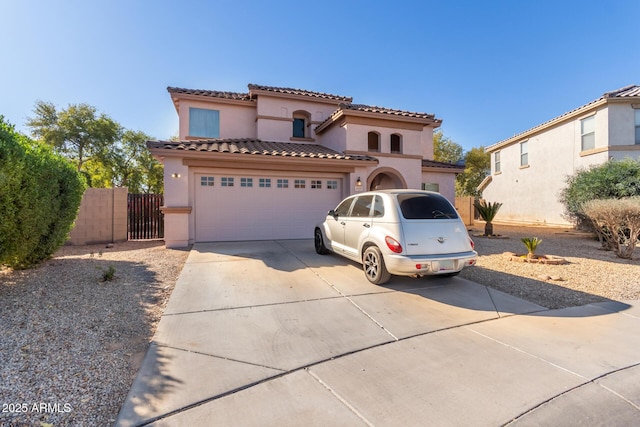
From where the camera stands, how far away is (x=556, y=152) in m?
18.5

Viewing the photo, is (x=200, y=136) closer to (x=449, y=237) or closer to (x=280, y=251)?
(x=280, y=251)

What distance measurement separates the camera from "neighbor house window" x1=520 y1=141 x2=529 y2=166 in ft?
68.6

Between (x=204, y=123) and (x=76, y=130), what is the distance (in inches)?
583

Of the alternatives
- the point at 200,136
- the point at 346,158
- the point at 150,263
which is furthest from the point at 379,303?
the point at 200,136

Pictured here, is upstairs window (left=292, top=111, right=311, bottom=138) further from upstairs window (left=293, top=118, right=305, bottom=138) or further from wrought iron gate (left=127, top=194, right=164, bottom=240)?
wrought iron gate (left=127, top=194, right=164, bottom=240)

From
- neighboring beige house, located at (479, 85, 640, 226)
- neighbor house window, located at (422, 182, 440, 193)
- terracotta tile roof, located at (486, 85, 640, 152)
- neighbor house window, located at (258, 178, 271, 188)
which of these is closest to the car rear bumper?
neighbor house window, located at (258, 178, 271, 188)

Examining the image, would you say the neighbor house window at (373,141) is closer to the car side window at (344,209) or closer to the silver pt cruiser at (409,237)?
the car side window at (344,209)

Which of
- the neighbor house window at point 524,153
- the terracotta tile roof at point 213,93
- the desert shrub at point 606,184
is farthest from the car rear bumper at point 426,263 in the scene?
the neighbor house window at point 524,153

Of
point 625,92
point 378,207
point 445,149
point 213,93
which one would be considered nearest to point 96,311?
point 378,207

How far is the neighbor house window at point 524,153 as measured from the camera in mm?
20922

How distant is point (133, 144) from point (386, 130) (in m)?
22.7

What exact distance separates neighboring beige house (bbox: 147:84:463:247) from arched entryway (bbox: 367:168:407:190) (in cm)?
5

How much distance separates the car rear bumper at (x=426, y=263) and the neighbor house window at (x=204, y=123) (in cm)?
1153

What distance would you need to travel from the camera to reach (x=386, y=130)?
12688 millimetres
